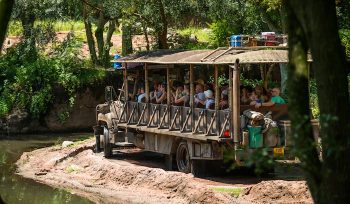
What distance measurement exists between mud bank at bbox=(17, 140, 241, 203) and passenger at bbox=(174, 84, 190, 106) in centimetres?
176

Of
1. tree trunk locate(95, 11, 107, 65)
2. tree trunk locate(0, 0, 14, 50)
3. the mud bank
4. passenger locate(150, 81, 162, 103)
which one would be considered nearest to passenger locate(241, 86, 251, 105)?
the mud bank

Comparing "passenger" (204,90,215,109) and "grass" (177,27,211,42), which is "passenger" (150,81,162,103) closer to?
"passenger" (204,90,215,109)

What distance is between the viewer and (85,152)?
80.3 ft

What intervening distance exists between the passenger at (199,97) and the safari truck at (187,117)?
9 centimetres

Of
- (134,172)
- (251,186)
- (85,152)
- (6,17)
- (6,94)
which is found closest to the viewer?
(6,17)

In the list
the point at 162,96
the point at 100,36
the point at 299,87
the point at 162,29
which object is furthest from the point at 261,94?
the point at 100,36

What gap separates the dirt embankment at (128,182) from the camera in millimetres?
16181

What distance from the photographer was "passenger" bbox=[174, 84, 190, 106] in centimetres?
1973

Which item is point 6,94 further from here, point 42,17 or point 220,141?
point 220,141

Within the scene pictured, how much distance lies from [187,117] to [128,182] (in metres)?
2.21

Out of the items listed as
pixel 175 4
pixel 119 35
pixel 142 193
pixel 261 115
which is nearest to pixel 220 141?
pixel 261 115

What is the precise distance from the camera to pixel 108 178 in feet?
68.1

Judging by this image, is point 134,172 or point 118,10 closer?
point 134,172

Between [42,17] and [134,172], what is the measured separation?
18386 millimetres
